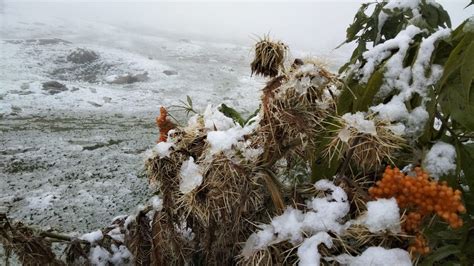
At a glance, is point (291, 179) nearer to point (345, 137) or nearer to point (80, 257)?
point (345, 137)

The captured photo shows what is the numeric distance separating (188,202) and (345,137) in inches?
26.5

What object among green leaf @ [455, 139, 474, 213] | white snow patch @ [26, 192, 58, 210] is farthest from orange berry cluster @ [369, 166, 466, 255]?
white snow patch @ [26, 192, 58, 210]

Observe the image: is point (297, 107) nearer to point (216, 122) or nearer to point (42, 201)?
point (216, 122)

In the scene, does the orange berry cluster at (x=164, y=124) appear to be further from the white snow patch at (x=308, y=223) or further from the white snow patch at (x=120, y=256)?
the white snow patch at (x=308, y=223)

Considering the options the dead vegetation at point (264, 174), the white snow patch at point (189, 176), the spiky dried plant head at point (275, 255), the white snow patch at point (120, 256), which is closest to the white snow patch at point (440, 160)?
the dead vegetation at point (264, 174)

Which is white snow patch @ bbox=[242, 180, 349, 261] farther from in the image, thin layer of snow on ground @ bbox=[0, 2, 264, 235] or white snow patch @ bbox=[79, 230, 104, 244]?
white snow patch @ bbox=[79, 230, 104, 244]

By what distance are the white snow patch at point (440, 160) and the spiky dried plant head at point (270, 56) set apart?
61cm

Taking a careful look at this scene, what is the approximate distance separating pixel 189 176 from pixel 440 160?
920mm

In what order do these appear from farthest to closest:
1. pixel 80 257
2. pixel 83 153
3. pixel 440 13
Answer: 1. pixel 83 153
2. pixel 80 257
3. pixel 440 13

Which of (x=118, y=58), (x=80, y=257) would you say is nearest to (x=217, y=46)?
(x=118, y=58)

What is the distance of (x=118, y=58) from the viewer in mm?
11180

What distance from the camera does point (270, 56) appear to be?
1583mm

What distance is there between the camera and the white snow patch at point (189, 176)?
5.37 feet

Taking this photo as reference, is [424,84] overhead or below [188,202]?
overhead
